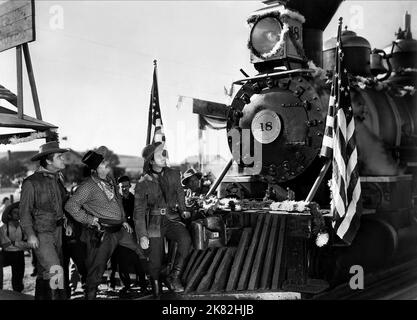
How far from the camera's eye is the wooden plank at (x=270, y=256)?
493 centimetres

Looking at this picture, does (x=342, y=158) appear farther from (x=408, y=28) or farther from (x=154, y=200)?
(x=408, y=28)

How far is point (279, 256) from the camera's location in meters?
5.06

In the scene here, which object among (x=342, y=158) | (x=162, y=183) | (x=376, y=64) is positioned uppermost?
(x=376, y=64)

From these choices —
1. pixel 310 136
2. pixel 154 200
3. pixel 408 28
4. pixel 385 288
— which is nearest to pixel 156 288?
pixel 154 200

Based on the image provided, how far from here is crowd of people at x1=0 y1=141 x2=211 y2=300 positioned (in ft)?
14.9

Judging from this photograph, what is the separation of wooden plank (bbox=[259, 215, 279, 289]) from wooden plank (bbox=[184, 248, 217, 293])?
2.13ft

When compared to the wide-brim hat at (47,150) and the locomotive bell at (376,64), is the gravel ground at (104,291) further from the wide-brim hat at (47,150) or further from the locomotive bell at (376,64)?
the locomotive bell at (376,64)

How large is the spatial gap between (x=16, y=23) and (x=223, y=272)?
355 centimetres

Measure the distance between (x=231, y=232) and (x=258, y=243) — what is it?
326mm

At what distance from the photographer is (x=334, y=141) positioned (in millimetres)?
5004

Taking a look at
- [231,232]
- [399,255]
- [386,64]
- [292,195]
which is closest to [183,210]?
[231,232]

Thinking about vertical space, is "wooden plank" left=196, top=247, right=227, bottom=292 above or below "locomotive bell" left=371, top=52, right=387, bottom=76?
below

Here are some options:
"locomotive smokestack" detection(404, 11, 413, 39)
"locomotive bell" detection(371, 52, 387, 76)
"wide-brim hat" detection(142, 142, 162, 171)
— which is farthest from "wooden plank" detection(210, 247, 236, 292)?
"locomotive smokestack" detection(404, 11, 413, 39)

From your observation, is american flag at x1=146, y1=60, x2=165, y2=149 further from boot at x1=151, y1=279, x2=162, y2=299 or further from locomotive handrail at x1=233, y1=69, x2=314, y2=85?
boot at x1=151, y1=279, x2=162, y2=299
